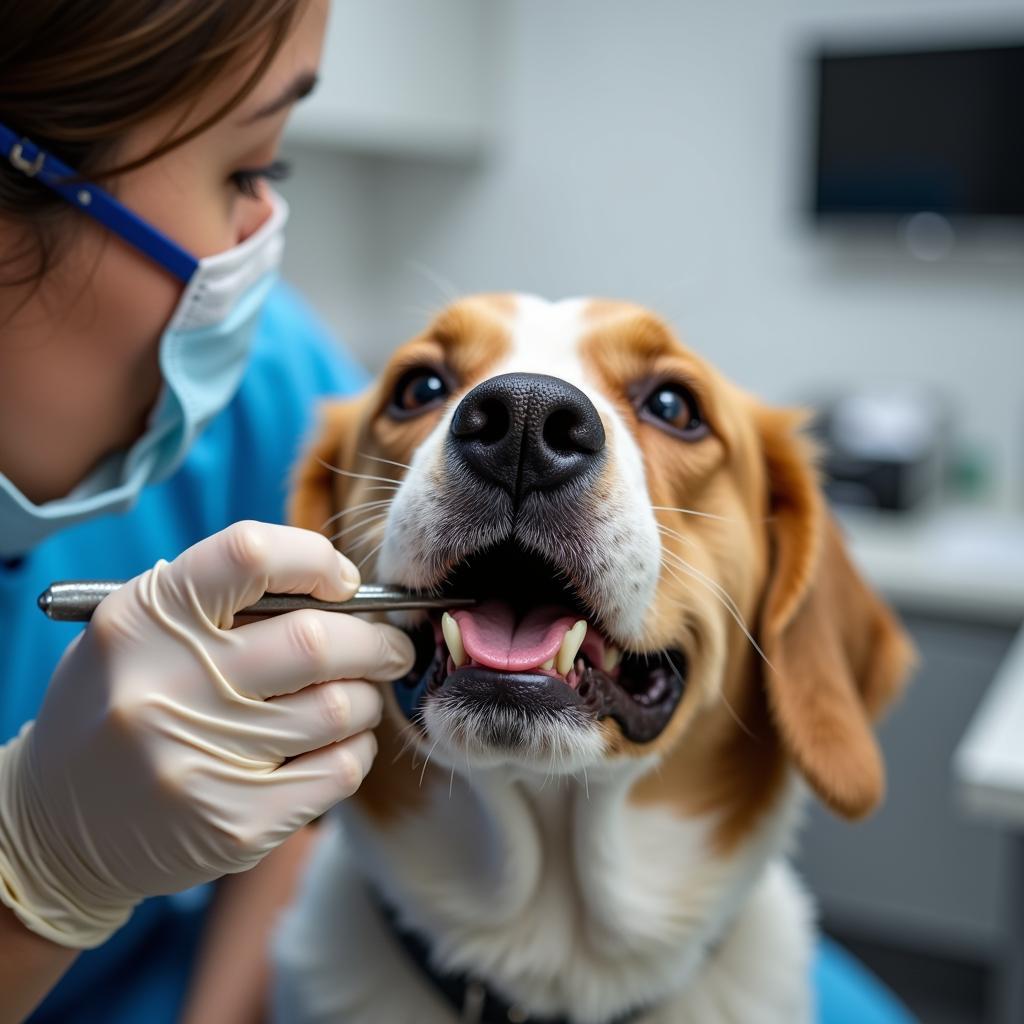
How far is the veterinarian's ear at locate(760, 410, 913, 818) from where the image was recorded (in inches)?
41.2

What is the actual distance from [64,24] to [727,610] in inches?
29.5

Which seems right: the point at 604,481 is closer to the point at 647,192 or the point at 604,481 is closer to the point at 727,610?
the point at 727,610

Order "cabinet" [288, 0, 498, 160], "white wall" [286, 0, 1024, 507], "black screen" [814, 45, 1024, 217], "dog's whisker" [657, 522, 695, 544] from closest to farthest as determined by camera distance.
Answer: "dog's whisker" [657, 522, 695, 544]
"cabinet" [288, 0, 498, 160]
"black screen" [814, 45, 1024, 217]
"white wall" [286, 0, 1024, 507]

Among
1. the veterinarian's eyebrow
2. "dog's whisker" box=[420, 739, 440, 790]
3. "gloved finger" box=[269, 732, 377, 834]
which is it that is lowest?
"dog's whisker" box=[420, 739, 440, 790]

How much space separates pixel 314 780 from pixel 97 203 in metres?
0.52

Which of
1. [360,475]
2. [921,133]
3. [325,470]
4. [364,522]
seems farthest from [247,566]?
[921,133]

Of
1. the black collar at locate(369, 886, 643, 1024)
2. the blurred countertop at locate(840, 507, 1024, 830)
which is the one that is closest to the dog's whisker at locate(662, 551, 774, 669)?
the black collar at locate(369, 886, 643, 1024)

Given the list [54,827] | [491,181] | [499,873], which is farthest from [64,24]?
[491,181]

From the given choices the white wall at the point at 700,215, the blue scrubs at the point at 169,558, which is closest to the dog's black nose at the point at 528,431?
the blue scrubs at the point at 169,558

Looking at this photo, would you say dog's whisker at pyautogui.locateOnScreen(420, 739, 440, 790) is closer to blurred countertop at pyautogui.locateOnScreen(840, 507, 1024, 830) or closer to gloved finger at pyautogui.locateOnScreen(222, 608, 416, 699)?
gloved finger at pyautogui.locateOnScreen(222, 608, 416, 699)

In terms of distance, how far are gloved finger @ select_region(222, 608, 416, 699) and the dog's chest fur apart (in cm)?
26

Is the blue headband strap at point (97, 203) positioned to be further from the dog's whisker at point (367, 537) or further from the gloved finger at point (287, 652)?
the gloved finger at point (287, 652)

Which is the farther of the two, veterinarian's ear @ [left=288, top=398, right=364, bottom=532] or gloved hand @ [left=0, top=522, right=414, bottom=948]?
veterinarian's ear @ [left=288, top=398, right=364, bottom=532]

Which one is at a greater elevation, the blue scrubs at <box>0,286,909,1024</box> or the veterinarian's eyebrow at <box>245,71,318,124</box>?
the veterinarian's eyebrow at <box>245,71,318,124</box>
